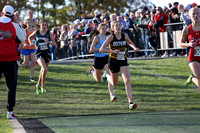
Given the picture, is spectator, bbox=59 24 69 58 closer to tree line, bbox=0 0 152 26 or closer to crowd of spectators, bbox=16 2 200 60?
crowd of spectators, bbox=16 2 200 60

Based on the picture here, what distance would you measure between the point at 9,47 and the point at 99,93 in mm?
4486

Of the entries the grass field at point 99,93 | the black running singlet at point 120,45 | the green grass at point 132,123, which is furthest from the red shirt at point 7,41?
the black running singlet at point 120,45

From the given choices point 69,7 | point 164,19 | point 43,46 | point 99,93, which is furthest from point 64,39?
point 69,7

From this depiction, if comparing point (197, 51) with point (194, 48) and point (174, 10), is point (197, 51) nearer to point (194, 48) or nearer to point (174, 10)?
point (194, 48)

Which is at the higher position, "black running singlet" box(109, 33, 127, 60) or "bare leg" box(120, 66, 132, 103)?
"black running singlet" box(109, 33, 127, 60)

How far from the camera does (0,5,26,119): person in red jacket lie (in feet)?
25.7

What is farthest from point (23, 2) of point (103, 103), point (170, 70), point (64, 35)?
point (103, 103)

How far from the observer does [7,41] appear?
789 cm

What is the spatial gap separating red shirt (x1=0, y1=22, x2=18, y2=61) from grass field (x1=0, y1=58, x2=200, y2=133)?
1242 mm

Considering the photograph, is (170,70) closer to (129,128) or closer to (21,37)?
(21,37)

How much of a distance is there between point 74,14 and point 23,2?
285 inches

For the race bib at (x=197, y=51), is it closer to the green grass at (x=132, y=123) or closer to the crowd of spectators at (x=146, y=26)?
the green grass at (x=132, y=123)

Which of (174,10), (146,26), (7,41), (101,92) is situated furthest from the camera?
(146,26)

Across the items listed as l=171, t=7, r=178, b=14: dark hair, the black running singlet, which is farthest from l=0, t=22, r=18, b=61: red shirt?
l=171, t=7, r=178, b=14: dark hair
